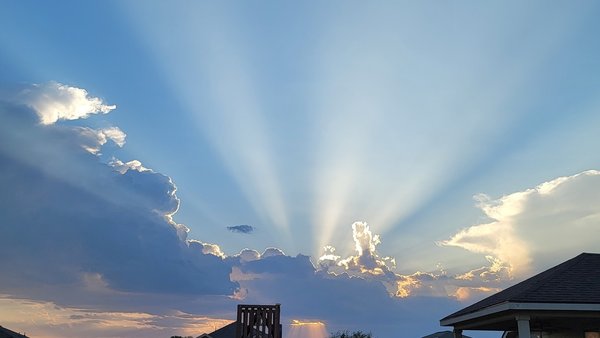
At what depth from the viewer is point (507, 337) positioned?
2791 cm

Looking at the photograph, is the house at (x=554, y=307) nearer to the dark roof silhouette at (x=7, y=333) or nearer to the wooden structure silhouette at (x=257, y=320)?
the wooden structure silhouette at (x=257, y=320)

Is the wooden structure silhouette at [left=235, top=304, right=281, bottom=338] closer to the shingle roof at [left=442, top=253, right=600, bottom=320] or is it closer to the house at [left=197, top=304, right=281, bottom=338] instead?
the house at [left=197, top=304, right=281, bottom=338]

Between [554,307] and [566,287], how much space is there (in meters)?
1.77

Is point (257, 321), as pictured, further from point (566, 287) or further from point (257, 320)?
point (566, 287)

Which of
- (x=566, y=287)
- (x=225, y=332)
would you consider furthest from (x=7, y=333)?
(x=566, y=287)

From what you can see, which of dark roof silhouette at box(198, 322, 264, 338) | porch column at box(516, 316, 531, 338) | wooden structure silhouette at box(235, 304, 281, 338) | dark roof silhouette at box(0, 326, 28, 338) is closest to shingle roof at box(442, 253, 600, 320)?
porch column at box(516, 316, 531, 338)

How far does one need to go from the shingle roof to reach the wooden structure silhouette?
782cm

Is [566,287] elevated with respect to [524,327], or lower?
elevated

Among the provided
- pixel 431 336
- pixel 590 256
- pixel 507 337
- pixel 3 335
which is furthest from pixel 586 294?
pixel 3 335

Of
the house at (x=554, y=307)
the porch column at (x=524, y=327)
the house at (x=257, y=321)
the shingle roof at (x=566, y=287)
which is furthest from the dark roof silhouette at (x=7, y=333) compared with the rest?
the porch column at (x=524, y=327)

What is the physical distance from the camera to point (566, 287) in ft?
60.1

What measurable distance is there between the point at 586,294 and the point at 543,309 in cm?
208

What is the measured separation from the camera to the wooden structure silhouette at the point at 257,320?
21.3 meters

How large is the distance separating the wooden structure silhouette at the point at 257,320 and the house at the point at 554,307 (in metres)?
7.72
